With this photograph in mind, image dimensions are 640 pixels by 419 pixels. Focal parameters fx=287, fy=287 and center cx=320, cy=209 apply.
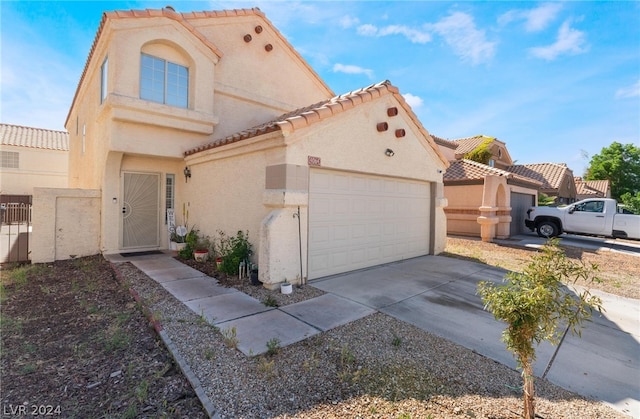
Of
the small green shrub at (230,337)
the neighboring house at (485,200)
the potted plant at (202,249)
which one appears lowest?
the small green shrub at (230,337)

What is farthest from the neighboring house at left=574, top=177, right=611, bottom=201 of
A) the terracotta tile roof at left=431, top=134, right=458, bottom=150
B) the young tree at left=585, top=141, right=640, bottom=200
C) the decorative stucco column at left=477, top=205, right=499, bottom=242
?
the decorative stucco column at left=477, top=205, right=499, bottom=242

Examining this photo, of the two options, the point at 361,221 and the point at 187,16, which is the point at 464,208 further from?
the point at 187,16

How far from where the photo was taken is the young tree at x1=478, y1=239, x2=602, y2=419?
2.42 metres

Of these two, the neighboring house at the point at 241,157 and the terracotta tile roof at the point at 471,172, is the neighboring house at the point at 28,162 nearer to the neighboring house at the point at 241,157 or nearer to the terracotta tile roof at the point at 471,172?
the neighboring house at the point at 241,157

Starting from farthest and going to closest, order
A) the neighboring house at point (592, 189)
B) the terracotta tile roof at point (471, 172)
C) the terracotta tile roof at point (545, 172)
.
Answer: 1. the neighboring house at point (592, 189)
2. the terracotta tile roof at point (545, 172)
3. the terracotta tile roof at point (471, 172)

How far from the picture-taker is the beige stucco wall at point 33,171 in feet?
70.0

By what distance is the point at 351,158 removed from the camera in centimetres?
740

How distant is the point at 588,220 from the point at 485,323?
14253 millimetres

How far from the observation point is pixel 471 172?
1514 centimetres

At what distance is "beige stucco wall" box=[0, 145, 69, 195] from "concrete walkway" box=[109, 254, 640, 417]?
22.3 metres

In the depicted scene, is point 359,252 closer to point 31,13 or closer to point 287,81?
point 287,81

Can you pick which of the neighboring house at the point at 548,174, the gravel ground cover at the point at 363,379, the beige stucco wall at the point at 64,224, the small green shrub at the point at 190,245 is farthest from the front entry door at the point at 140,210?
the neighboring house at the point at 548,174

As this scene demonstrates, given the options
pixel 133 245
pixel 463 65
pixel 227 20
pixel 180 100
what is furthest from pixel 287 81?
pixel 133 245

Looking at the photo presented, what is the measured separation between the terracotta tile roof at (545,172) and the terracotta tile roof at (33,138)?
3696cm
